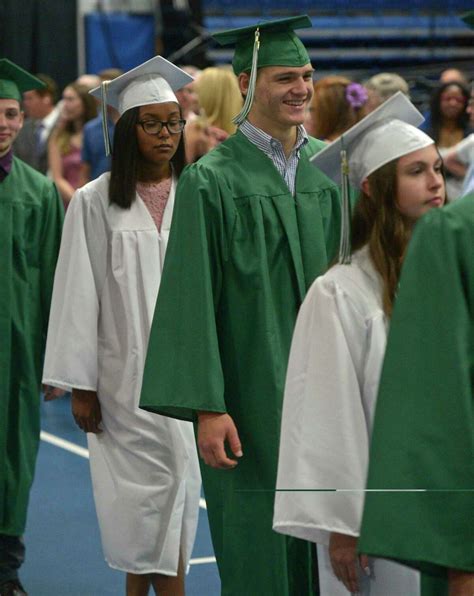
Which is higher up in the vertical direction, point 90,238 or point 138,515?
point 90,238

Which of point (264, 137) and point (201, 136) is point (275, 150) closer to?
point (264, 137)

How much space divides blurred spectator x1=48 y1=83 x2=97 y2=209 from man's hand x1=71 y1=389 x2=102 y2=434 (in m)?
5.07

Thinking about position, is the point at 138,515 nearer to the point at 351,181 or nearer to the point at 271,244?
the point at 271,244

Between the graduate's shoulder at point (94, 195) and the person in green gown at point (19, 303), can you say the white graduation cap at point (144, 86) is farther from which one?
the person in green gown at point (19, 303)

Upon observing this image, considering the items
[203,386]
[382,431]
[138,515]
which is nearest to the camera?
[382,431]

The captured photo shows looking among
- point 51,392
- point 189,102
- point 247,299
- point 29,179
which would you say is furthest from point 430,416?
point 189,102

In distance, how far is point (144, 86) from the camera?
4.65 m

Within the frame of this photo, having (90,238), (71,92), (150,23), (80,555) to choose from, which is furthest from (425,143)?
(150,23)

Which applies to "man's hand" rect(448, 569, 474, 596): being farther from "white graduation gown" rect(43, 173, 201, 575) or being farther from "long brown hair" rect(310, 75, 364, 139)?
"long brown hair" rect(310, 75, 364, 139)

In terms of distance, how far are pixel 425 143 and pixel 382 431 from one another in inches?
41.3

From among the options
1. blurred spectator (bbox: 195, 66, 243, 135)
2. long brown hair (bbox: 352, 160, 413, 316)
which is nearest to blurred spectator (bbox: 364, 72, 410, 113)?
blurred spectator (bbox: 195, 66, 243, 135)

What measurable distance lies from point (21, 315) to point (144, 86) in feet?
3.40

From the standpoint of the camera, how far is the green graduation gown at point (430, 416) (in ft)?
6.33

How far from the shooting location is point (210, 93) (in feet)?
23.9
